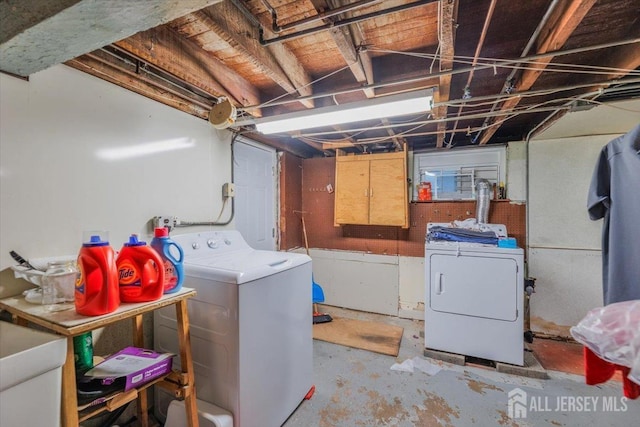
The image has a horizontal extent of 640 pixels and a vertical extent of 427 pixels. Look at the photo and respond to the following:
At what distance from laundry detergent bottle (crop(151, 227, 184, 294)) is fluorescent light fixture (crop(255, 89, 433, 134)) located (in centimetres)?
123

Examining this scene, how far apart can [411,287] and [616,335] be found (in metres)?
2.76

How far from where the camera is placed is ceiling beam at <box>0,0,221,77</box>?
854 mm

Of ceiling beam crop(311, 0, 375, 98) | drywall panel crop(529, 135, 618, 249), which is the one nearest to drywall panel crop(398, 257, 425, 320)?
drywall panel crop(529, 135, 618, 249)

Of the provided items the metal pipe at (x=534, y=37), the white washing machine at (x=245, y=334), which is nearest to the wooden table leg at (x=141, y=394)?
the white washing machine at (x=245, y=334)

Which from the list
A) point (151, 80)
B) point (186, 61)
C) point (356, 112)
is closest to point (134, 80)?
point (151, 80)

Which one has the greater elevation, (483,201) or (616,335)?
(483,201)

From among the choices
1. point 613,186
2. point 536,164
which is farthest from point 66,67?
point 536,164

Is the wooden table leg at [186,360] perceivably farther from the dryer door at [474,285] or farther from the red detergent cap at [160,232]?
the dryer door at [474,285]

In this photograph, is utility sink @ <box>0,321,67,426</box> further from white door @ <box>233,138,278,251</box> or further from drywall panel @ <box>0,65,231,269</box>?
white door @ <box>233,138,278,251</box>

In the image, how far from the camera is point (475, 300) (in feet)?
8.18

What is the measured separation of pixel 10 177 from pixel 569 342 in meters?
4.77

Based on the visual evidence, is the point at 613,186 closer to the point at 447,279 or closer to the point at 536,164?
the point at 447,279

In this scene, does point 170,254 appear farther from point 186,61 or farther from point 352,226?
point 352,226

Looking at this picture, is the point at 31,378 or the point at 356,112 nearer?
the point at 31,378
